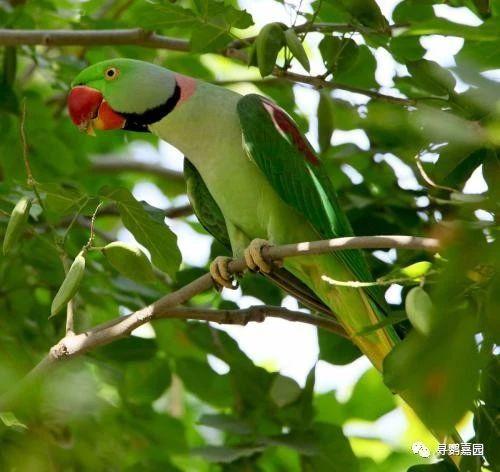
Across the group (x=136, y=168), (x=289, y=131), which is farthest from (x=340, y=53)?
(x=136, y=168)

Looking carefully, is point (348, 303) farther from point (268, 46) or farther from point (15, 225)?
point (15, 225)

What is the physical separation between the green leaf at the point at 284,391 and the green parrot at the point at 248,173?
29 centimetres

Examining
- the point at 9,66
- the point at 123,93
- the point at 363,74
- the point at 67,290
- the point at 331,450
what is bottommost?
the point at 331,450

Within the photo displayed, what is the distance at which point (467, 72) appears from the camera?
1391mm

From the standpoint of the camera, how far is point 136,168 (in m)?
4.82

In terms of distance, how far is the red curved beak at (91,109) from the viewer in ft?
10.9

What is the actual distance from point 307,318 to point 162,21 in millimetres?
1058

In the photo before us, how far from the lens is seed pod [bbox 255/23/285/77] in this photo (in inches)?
100

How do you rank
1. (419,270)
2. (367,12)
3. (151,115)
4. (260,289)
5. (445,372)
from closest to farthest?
(445,372)
(419,270)
(367,12)
(151,115)
(260,289)

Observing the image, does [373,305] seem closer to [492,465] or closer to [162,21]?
[492,465]

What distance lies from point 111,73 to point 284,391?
1.33 metres

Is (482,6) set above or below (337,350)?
above

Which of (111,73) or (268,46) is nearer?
(268,46)

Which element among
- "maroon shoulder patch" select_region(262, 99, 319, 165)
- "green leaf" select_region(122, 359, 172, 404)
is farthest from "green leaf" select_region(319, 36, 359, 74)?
"green leaf" select_region(122, 359, 172, 404)
